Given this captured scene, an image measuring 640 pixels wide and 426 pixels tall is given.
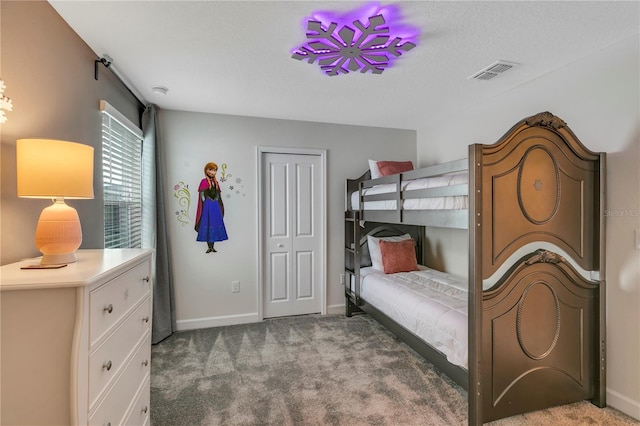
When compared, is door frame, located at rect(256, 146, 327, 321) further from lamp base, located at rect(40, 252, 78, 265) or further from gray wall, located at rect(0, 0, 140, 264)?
lamp base, located at rect(40, 252, 78, 265)

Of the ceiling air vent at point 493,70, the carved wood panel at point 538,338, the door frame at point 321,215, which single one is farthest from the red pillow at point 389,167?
the carved wood panel at point 538,338

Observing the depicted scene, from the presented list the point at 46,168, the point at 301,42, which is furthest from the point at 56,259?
the point at 301,42

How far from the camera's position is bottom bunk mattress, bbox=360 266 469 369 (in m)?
1.99

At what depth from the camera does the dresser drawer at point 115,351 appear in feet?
3.54

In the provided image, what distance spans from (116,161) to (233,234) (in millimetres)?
1360

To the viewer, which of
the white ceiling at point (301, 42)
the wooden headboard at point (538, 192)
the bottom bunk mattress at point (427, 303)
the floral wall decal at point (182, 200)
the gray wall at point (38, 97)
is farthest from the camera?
the floral wall decal at point (182, 200)

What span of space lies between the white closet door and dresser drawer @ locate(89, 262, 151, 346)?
2.10m

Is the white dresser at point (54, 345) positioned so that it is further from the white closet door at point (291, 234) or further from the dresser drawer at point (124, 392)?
the white closet door at point (291, 234)

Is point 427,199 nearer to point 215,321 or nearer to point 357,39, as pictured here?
point 357,39

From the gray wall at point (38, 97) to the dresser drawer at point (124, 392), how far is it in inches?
27.3

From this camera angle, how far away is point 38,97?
4.91 ft

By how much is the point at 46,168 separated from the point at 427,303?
7.74 ft

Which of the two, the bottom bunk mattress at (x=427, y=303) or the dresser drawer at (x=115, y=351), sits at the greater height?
the dresser drawer at (x=115, y=351)

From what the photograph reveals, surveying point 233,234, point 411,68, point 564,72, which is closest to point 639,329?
point 564,72
